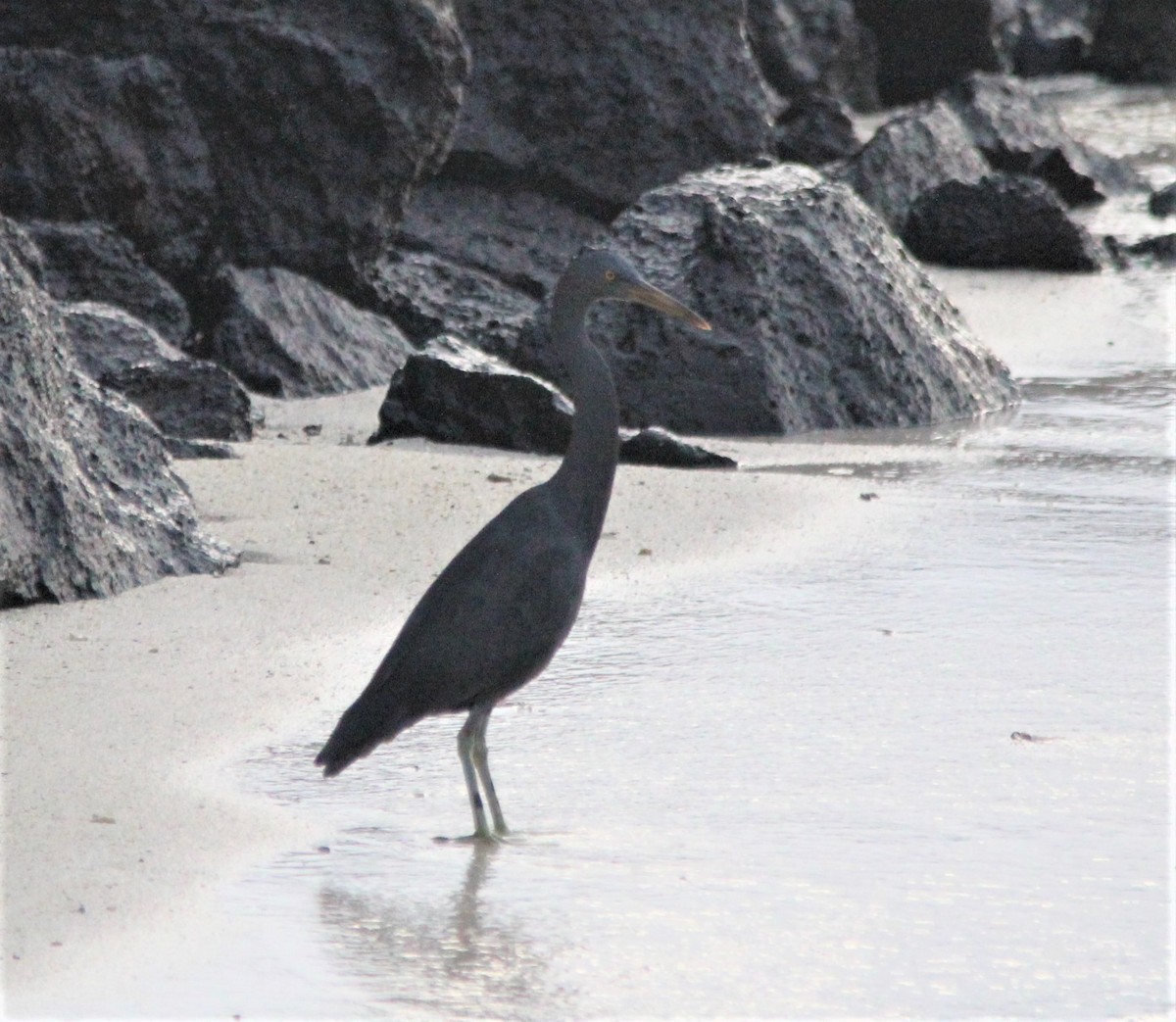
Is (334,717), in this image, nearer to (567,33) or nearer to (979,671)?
→ (979,671)

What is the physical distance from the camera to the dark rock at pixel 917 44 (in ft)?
74.9

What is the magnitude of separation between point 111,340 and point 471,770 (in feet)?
15.1

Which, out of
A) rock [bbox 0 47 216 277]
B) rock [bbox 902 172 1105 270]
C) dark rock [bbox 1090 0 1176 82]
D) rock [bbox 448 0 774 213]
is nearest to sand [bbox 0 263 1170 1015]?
rock [bbox 0 47 216 277]

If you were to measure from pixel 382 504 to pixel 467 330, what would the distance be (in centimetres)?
346

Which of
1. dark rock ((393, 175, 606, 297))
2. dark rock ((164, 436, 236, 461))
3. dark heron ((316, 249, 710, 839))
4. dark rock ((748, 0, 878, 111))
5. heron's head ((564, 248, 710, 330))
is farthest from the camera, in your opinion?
dark rock ((748, 0, 878, 111))

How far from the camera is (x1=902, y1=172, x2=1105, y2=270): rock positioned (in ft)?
42.0

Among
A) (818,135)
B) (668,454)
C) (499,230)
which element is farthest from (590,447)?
(818,135)

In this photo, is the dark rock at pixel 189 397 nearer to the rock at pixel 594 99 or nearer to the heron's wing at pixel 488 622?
the heron's wing at pixel 488 622

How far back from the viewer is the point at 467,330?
400 inches

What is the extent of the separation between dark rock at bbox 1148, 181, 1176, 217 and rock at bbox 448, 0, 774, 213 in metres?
4.11

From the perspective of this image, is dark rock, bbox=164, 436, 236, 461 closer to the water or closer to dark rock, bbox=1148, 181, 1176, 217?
the water

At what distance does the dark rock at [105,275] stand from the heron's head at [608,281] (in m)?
4.76

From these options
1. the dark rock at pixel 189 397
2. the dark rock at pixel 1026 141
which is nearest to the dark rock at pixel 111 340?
the dark rock at pixel 189 397

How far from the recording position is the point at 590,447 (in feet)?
15.6
